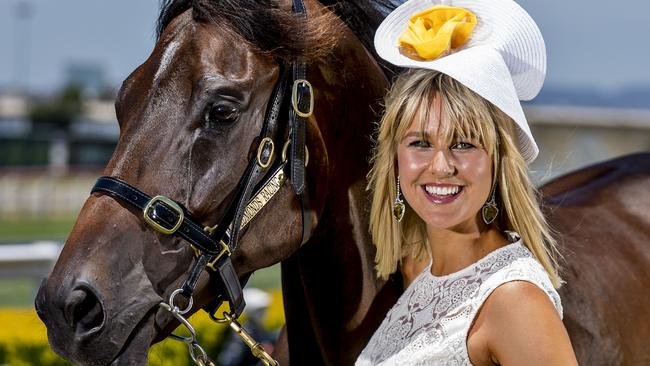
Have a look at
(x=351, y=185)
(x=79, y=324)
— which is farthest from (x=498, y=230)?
(x=79, y=324)

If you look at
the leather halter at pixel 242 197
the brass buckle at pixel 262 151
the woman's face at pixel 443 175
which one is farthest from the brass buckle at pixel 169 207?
the woman's face at pixel 443 175

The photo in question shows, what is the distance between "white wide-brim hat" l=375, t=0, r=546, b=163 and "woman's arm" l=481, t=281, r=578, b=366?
420 millimetres

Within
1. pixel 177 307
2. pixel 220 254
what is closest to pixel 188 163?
pixel 220 254

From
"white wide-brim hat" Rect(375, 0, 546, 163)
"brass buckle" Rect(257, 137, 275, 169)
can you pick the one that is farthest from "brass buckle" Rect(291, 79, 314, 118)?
"white wide-brim hat" Rect(375, 0, 546, 163)

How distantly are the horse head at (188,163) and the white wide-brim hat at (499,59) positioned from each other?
1.02 feet

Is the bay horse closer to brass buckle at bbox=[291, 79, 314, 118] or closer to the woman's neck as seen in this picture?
brass buckle at bbox=[291, 79, 314, 118]

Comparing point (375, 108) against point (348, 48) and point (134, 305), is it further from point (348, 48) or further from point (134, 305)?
point (134, 305)

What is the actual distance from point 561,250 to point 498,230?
904 millimetres

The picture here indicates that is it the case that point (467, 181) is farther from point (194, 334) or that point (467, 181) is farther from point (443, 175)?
point (194, 334)

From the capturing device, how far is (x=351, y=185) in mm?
2850

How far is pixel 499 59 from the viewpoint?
222cm

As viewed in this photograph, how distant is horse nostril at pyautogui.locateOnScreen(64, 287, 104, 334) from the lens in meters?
2.21

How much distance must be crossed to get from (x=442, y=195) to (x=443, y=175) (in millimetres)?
55

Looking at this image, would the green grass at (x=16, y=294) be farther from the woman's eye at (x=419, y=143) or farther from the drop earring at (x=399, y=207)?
the woman's eye at (x=419, y=143)
